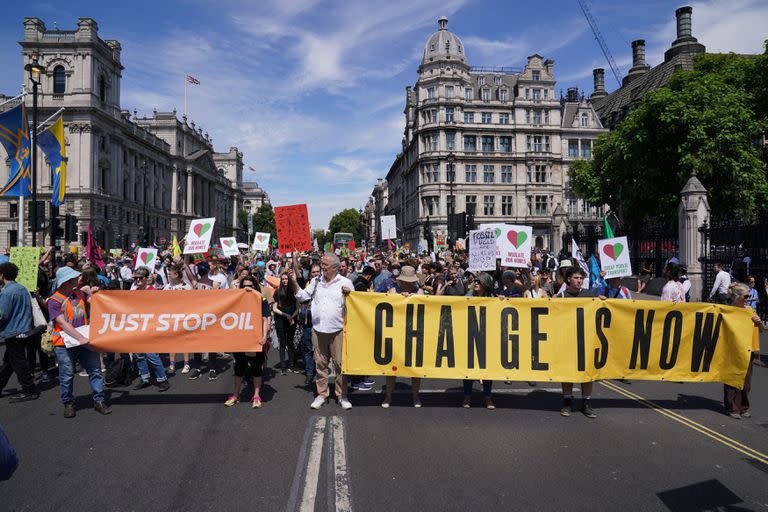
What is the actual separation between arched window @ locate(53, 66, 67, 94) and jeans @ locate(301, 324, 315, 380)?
69868 millimetres

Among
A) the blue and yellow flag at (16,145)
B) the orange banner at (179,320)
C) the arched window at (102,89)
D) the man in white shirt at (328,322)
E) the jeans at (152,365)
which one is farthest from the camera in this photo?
the arched window at (102,89)

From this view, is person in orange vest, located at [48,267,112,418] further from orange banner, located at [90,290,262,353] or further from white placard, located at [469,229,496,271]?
white placard, located at [469,229,496,271]

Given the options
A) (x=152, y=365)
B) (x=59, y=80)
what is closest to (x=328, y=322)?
(x=152, y=365)

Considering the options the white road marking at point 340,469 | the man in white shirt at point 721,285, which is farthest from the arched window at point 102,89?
the white road marking at point 340,469

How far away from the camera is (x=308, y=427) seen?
245 inches

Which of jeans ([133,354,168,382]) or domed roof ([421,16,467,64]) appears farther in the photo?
domed roof ([421,16,467,64])

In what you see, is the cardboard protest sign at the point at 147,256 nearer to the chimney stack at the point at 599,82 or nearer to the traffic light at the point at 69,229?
the traffic light at the point at 69,229

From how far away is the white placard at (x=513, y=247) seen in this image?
1084 centimetres

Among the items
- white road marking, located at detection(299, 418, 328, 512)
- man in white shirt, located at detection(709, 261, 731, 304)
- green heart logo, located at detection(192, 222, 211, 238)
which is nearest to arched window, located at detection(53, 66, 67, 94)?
green heart logo, located at detection(192, 222, 211, 238)

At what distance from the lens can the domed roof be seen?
62.8 meters

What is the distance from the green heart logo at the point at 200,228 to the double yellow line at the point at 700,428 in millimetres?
10855

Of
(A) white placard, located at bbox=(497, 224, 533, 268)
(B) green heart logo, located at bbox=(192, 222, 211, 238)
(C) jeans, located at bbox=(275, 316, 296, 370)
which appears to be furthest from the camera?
(B) green heart logo, located at bbox=(192, 222, 211, 238)

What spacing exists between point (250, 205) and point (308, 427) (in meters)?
192

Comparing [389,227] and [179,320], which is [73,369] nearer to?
[179,320]
